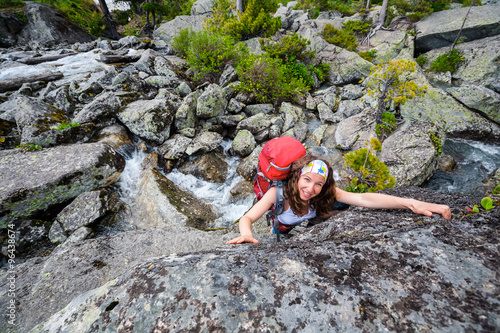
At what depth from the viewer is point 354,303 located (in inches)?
40.7

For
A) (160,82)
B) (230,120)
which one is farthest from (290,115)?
(160,82)

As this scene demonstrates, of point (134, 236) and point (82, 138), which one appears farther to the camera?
point (82, 138)

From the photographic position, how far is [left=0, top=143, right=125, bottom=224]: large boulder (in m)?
4.51

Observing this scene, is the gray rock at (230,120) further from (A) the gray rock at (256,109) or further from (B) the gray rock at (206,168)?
(B) the gray rock at (206,168)

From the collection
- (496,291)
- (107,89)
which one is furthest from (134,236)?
(107,89)

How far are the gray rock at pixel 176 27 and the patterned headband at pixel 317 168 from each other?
19391mm

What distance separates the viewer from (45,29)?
1964cm

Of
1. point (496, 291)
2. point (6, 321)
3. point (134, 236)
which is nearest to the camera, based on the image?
point (496, 291)

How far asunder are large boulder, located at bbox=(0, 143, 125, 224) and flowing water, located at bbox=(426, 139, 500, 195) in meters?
10.5

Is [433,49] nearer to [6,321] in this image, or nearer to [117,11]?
[6,321]

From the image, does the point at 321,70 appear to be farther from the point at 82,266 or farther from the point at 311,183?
the point at 82,266

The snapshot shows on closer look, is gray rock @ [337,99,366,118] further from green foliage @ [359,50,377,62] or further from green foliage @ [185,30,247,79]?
green foliage @ [359,50,377,62]

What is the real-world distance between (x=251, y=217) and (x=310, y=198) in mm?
869

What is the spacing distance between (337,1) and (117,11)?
2843 cm
